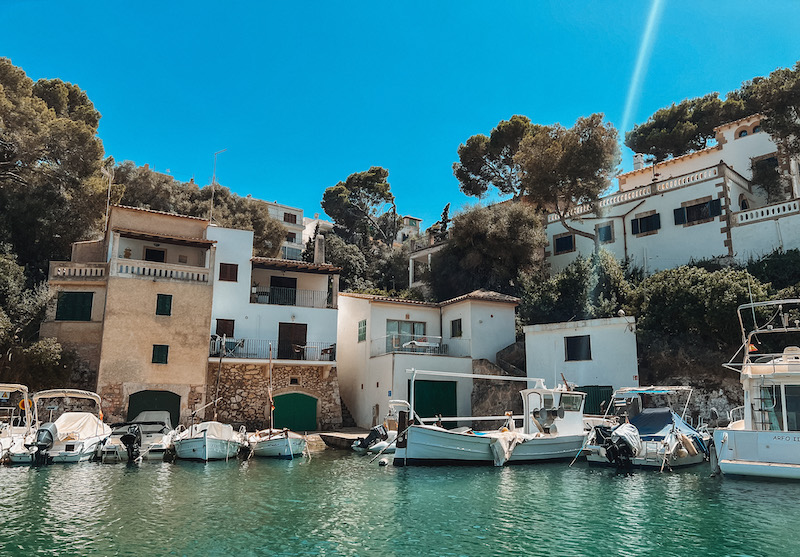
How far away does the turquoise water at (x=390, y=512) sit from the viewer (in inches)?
397

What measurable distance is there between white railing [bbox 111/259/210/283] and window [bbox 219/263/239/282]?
3.33 feet

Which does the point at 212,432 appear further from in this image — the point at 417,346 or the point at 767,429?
the point at 767,429

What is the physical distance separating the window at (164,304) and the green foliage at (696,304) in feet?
70.6

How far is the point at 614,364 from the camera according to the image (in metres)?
25.9

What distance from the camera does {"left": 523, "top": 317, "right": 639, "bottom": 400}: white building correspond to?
2574 cm

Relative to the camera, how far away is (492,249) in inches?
1410

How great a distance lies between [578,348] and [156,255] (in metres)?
21.1

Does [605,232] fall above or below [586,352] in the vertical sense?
above

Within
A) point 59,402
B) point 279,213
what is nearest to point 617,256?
point 59,402

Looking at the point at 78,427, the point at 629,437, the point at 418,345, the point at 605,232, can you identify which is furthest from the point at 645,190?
the point at 78,427

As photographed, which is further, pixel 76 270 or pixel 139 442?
pixel 76 270

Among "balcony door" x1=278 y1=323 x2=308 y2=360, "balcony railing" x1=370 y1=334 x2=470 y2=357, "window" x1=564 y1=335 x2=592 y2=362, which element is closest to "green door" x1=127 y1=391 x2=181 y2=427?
"balcony door" x1=278 y1=323 x2=308 y2=360

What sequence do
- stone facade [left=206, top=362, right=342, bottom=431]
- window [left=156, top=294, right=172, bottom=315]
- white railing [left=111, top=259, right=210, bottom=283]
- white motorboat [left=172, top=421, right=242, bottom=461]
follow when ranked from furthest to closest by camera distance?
stone facade [left=206, top=362, right=342, bottom=431] → window [left=156, top=294, right=172, bottom=315] → white railing [left=111, top=259, right=210, bottom=283] → white motorboat [left=172, top=421, right=242, bottom=461]

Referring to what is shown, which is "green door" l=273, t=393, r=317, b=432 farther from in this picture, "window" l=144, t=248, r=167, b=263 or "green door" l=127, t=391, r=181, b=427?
"window" l=144, t=248, r=167, b=263
